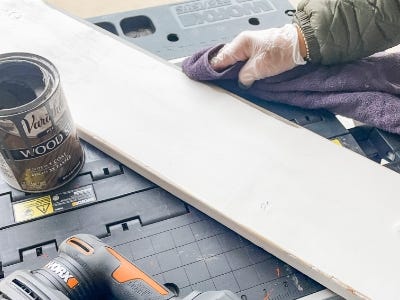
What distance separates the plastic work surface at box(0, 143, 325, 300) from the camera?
0.69m

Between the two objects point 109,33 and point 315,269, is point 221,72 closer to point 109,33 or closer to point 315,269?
point 109,33

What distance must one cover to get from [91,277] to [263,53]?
454 millimetres

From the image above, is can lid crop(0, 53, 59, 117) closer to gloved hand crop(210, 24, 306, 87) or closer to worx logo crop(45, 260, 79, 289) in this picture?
worx logo crop(45, 260, 79, 289)

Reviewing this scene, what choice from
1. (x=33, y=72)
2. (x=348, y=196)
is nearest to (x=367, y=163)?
(x=348, y=196)

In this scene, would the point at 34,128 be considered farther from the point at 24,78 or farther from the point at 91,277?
the point at 91,277

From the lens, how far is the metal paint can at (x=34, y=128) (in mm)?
642

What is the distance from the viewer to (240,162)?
2.61 ft

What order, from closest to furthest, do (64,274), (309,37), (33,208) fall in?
(64,274) < (33,208) < (309,37)

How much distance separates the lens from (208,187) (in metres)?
0.76

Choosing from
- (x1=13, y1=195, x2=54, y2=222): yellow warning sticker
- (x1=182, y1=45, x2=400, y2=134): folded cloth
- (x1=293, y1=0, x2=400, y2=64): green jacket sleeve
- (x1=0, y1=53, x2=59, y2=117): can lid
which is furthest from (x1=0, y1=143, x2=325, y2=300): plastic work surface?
(x1=293, y1=0, x2=400, y2=64): green jacket sleeve

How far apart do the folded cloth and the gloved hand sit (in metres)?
0.02

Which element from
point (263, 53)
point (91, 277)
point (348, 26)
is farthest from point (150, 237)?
point (348, 26)

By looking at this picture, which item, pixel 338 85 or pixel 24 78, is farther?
pixel 338 85

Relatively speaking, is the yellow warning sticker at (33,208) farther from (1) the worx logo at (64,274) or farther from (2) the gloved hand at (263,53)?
(2) the gloved hand at (263,53)
